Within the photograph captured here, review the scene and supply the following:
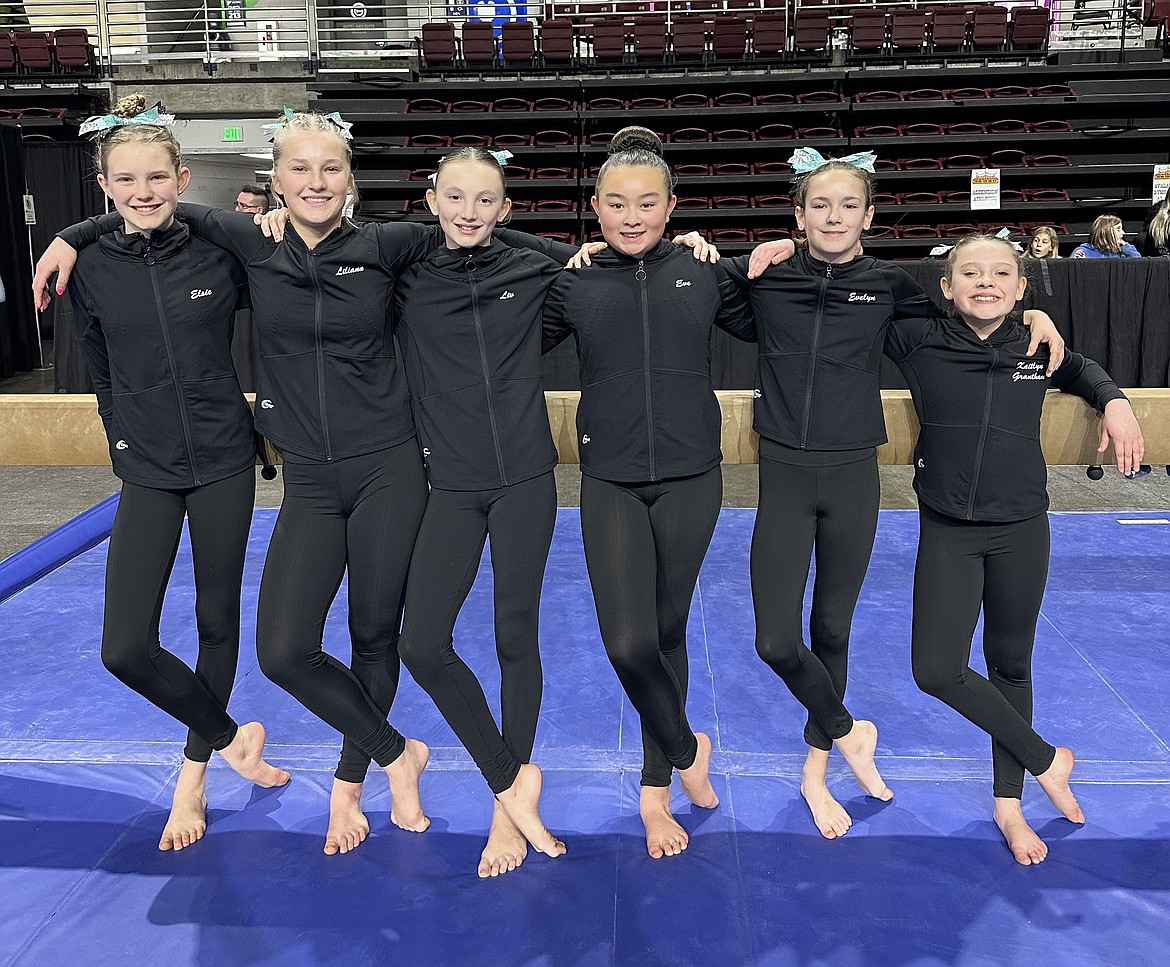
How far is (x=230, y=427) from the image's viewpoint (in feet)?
7.32

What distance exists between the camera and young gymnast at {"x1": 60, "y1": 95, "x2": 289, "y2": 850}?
84.8 inches

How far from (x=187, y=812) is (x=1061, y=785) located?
7.33 ft

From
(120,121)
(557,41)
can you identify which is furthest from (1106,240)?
(557,41)

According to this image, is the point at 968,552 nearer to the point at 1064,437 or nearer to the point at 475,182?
the point at 1064,437

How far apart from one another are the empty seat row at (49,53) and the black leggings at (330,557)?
13.3 metres

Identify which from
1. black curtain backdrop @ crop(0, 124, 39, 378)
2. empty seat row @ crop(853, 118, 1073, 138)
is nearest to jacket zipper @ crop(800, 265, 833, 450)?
empty seat row @ crop(853, 118, 1073, 138)

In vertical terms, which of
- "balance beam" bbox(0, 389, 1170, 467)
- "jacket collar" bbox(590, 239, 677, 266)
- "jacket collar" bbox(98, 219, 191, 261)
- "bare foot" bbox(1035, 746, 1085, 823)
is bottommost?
"bare foot" bbox(1035, 746, 1085, 823)

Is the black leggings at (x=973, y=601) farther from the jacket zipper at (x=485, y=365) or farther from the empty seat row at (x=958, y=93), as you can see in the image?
the empty seat row at (x=958, y=93)

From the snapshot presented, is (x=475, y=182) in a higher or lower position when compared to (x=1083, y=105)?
lower

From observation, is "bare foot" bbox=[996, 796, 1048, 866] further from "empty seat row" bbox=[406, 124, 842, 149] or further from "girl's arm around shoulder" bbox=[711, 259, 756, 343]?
"empty seat row" bbox=[406, 124, 842, 149]

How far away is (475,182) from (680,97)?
10.6 metres

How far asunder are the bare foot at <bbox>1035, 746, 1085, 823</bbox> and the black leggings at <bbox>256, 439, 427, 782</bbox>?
1.69 m

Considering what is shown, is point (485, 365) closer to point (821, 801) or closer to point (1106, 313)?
point (821, 801)

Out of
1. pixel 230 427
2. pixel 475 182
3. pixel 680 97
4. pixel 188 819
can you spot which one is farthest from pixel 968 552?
pixel 680 97
